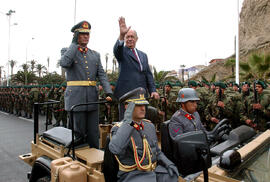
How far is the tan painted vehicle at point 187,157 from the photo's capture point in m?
1.33

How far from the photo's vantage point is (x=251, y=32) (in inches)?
1409

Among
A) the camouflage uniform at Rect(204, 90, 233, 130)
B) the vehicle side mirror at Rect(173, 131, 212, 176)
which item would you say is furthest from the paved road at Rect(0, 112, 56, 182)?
the camouflage uniform at Rect(204, 90, 233, 130)

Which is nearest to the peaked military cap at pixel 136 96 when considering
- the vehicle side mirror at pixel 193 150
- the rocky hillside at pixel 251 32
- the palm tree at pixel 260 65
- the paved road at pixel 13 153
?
the vehicle side mirror at pixel 193 150

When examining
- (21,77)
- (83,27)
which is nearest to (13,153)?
(83,27)

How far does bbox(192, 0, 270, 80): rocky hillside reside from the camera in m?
31.6

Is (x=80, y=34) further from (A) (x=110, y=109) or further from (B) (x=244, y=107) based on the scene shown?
(A) (x=110, y=109)

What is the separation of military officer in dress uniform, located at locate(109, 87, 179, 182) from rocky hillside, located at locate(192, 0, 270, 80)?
3116cm

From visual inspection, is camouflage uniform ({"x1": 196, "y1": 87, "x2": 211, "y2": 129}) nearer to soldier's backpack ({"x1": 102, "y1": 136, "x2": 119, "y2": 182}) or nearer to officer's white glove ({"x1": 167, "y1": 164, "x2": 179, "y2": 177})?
officer's white glove ({"x1": 167, "y1": 164, "x2": 179, "y2": 177})

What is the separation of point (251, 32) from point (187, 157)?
39930 millimetres

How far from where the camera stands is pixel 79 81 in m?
3.23

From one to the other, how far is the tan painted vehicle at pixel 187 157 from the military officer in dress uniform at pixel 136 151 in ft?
0.51

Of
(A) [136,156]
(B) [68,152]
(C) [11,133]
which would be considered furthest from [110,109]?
(A) [136,156]

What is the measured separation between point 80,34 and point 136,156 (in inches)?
74.0

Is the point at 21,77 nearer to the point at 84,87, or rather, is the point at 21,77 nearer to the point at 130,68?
the point at 84,87
